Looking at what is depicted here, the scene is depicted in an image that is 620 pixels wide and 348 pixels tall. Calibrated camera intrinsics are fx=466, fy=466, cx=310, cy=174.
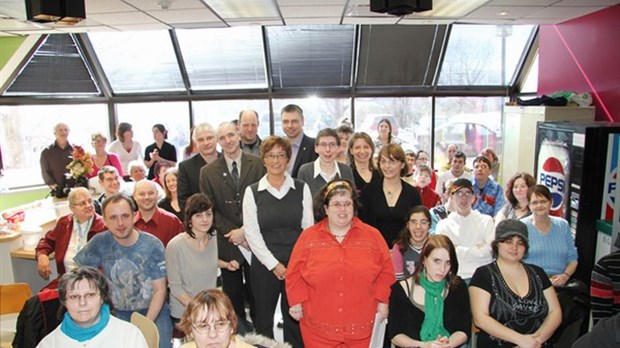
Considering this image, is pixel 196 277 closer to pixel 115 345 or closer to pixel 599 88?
pixel 115 345

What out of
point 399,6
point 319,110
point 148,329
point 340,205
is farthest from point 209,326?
point 319,110

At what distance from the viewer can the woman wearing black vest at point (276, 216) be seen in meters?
2.92

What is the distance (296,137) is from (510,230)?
181cm

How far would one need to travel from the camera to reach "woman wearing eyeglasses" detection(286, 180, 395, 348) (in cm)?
247

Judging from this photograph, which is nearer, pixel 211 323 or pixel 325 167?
pixel 211 323

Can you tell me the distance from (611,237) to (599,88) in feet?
6.49

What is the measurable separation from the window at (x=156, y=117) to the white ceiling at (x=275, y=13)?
2003 mm

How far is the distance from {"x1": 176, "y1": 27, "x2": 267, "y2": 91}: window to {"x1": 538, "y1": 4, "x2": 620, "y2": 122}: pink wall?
3.89m

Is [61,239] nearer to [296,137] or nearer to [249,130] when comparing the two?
[249,130]

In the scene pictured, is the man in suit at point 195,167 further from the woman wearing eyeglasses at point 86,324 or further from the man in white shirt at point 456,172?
the man in white shirt at point 456,172

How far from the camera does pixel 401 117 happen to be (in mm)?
7410

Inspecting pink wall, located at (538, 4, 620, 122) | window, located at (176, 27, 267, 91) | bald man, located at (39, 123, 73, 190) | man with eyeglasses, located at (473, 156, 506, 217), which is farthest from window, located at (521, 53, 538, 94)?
bald man, located at (39, 123, 73, 190)

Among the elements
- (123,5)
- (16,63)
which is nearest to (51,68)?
(16,63)

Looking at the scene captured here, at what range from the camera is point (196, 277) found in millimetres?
2865
